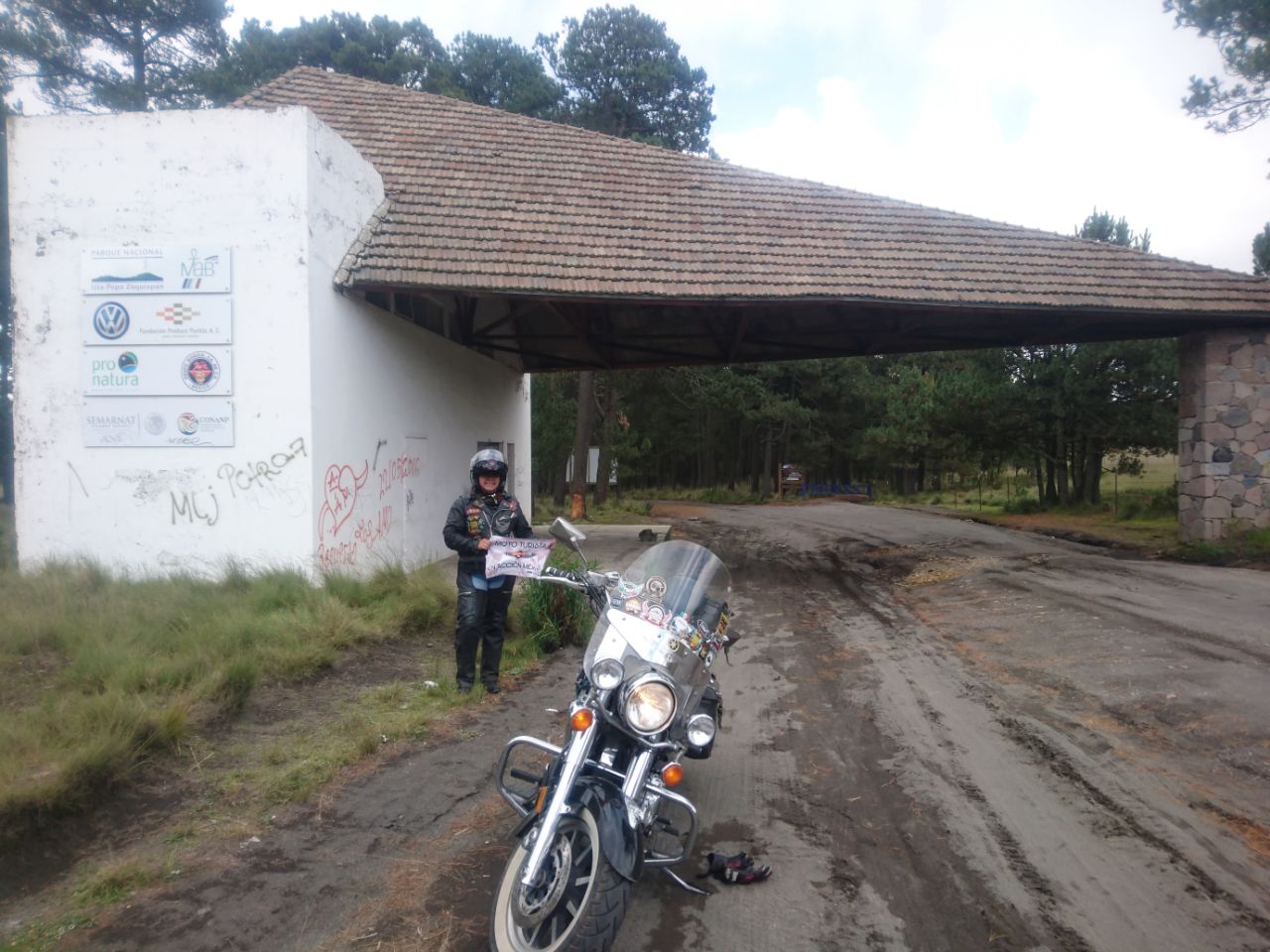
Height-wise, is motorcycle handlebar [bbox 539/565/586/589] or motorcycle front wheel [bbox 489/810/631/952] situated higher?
motorcycle handlebar [bbox 539/565/586/589]

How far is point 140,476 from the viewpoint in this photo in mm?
9312

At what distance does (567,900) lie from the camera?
9.60ft

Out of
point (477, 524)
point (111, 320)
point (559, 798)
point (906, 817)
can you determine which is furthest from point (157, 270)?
point (906, 817)

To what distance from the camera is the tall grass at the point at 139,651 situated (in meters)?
4.44

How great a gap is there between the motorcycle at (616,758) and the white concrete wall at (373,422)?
21.2 feet

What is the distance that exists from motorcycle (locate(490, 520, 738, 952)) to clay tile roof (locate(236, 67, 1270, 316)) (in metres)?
7.73

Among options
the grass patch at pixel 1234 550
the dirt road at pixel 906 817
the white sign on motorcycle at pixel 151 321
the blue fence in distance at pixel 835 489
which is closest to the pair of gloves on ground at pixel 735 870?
the dirt road at pixel 906 817

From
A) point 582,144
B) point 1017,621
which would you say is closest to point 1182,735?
point 1017,621

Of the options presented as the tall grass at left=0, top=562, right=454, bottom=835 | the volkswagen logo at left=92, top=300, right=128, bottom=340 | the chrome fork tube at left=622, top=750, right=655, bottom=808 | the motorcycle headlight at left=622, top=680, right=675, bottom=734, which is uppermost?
the volkswagen logo at left=92, top=300, right=128, bottom=340

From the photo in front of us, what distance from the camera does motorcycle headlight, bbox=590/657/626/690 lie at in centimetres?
325

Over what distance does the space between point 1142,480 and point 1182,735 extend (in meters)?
25.3

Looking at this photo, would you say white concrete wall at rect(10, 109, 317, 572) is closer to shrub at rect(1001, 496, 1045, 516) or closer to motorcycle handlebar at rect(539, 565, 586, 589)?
motorcycle handlebar at rect(539, 565, 586, 589)

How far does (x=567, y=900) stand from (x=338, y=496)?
7.74 m

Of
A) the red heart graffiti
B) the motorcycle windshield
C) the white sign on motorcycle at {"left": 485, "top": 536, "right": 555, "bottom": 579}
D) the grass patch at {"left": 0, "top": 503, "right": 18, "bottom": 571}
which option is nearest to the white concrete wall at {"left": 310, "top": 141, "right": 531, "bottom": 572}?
the red heart graffiti
